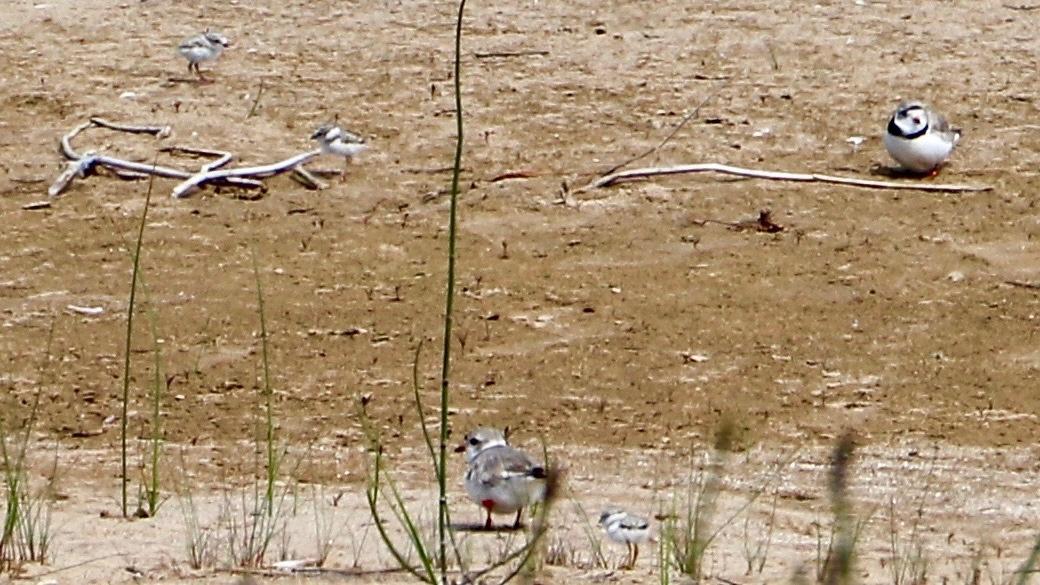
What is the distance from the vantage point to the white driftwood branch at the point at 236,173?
11.5 meters

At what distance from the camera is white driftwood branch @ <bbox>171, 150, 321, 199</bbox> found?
1152cm

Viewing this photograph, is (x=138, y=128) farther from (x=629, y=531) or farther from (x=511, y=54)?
(x=629, y=531)

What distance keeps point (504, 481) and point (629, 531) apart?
515mm

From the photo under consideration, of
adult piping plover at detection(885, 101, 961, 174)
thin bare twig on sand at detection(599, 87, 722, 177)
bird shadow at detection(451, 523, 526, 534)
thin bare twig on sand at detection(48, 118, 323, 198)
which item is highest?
adult piping plover at detection(885, 101, 961, 174)

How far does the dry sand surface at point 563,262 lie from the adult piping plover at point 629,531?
0.08 meters

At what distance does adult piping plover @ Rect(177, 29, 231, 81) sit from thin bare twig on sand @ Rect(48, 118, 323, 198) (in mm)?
968

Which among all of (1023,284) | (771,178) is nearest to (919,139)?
(771,178)

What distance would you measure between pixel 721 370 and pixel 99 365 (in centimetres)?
252

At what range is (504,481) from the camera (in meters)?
7.19

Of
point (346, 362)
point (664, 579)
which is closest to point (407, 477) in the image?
point (346, 362)

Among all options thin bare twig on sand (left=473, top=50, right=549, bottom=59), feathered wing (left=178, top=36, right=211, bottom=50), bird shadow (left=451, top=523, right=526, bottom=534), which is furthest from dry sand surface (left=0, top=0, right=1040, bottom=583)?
feathered wing (left=178, top=36, right=211, bottom=50)

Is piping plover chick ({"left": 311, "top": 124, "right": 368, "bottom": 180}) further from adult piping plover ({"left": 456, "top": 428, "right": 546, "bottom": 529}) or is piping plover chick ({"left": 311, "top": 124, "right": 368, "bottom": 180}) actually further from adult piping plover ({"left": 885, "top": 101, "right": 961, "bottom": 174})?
adult piping plover ({"left": 456, "top": 428, "right": 546, "bottom": 529})

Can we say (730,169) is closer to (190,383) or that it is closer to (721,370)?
(721,370)

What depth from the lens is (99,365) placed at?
9.44 metres
